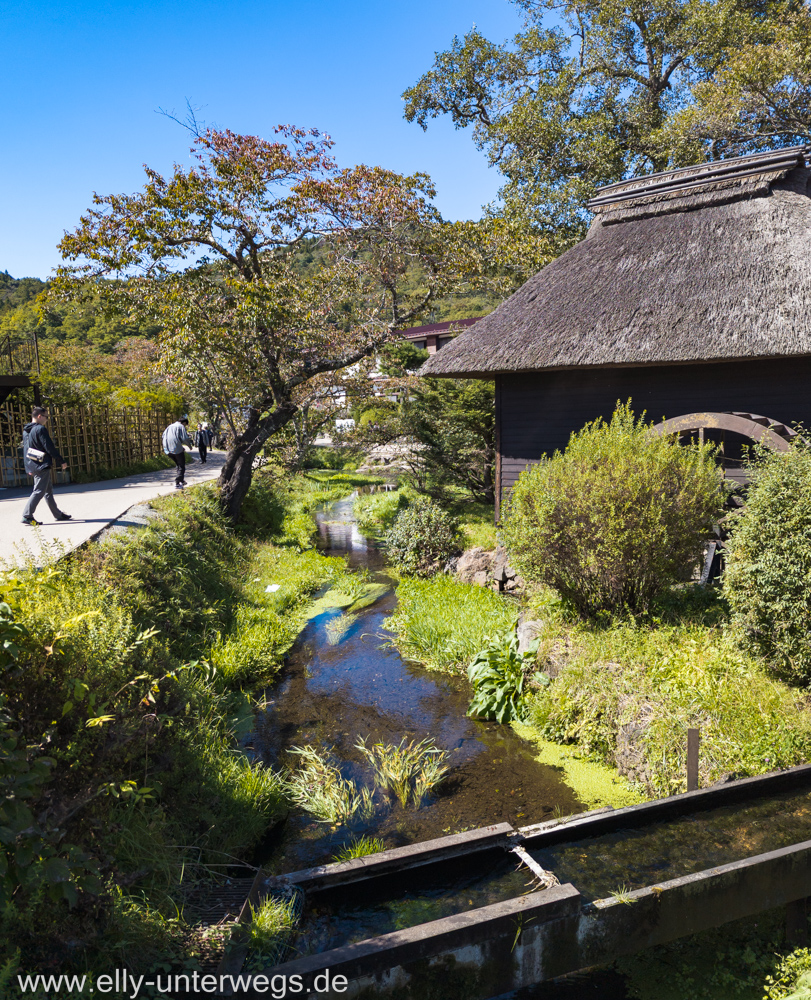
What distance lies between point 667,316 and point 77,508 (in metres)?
10.1

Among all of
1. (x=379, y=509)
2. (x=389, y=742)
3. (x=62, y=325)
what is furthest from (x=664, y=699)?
(x=62, y=325)

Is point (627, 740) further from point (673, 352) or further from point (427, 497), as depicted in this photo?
point (427, 497)

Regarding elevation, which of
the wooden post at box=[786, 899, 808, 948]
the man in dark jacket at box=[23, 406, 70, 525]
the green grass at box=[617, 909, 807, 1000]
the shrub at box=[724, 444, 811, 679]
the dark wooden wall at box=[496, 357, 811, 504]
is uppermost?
the dark wooden wall at box=[496, 357, 811, 504]

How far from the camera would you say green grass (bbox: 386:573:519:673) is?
7.74m

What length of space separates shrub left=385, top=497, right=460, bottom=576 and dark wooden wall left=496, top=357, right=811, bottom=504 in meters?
1.31

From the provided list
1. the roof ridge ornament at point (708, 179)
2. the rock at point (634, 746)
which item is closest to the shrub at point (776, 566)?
the rock at point (634, 746)

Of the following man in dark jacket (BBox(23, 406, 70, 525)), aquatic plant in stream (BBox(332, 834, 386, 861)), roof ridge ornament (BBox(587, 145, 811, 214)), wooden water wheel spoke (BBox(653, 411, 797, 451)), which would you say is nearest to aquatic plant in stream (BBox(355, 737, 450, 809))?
aquatic plant in stream (BBox(332, 834, 386, 861))

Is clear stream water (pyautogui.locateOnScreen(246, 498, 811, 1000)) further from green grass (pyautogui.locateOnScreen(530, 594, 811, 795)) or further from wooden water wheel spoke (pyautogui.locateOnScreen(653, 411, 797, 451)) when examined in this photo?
wooden water wheel spoke (pyautogui.locateOnScreen(653, 411, 797, 451))

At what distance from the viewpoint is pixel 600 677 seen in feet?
18.6

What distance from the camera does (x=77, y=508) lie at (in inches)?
433

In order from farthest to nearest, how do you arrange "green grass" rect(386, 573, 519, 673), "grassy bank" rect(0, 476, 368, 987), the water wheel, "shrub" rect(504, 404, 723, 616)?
1. the water wheel
2. "green grass" rect(386, 573, 519, 673)
3. "shrub" rect(504, 404, 723, 616)
4. "grassy bank" rect(0, 476, 368, 987)

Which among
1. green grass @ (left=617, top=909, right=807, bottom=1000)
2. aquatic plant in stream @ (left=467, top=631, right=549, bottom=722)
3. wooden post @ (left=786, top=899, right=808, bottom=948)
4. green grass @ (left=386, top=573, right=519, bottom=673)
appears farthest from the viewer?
green grass @ (left=386, top=573, right=519, bottom=673)

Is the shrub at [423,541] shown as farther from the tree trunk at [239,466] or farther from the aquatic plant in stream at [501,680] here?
the aquatic plant in stream at [501,680]

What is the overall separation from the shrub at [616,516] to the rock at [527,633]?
54 centimetres
